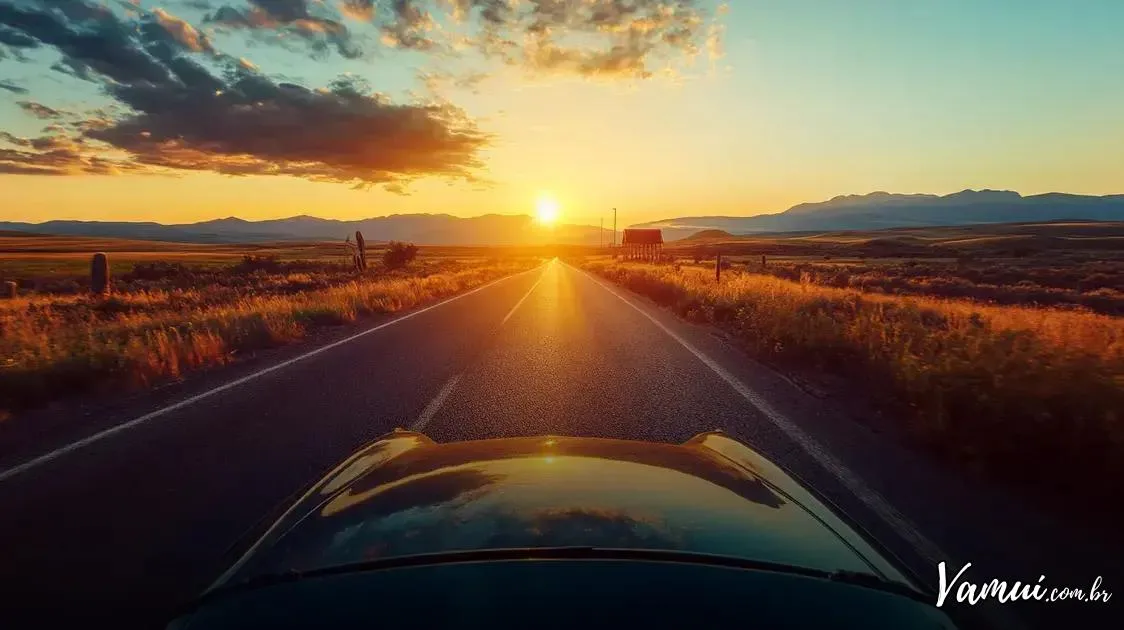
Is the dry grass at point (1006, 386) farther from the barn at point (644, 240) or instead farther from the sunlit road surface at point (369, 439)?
the barn at point (644, 240)

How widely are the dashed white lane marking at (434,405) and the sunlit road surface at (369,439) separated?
42 mm

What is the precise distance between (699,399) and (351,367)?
553cm

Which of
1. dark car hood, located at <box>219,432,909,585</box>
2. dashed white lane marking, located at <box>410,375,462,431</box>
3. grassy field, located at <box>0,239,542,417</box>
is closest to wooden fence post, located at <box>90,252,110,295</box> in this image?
grassy field, located at <box>0,239,542,417</box>

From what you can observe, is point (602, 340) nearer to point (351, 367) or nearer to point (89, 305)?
point (351, 367)

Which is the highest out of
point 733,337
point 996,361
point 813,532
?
point 813,532

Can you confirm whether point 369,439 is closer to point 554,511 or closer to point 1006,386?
point 554,511

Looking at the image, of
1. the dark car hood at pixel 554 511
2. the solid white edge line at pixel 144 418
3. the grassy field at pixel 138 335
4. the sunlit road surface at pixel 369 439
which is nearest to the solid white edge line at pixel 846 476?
the sunlit road surface at pixel 369 439

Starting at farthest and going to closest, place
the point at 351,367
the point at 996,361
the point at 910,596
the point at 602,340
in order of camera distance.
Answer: the point at 602,340
the point at 351,367
the point at 996,361
the point at 910,596

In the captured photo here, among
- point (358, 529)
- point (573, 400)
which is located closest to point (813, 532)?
point (358, 529)

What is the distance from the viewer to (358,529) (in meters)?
2.01

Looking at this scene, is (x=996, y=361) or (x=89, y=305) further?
(x=89, y=305)

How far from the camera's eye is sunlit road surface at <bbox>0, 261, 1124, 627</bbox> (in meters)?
3.70

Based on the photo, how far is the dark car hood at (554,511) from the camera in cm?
185

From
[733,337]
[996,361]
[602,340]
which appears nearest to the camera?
[996,361]
